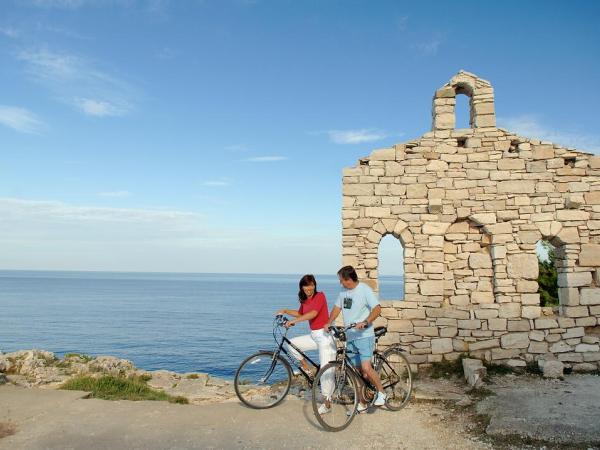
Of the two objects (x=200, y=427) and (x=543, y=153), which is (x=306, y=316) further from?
(x=543, y=153)

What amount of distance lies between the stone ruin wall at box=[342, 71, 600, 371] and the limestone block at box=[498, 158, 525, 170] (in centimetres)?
2

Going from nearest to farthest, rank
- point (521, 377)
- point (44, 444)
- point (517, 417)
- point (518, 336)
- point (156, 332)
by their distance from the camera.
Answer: point (44, 444) → point (517, 417) → point (521, 377) → point (518, 336) → point (156, 332)

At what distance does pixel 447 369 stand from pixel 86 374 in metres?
7.42

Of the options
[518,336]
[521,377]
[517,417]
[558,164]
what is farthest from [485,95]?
[517,417]

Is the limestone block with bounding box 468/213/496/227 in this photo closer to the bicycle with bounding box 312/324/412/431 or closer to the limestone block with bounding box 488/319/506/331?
the limestone block with bounding box 488/319/506/331

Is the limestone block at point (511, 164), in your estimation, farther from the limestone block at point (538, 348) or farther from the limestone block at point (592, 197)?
the limestone block at point (538, 348)

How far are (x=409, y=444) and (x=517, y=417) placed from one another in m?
1.64

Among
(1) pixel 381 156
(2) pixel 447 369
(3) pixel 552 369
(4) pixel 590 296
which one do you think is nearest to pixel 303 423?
(2) pixel 447 369

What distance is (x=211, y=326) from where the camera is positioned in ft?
135

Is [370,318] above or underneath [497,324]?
above

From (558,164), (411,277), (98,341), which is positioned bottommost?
(98,341)

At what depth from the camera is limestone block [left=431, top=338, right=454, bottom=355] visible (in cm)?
860

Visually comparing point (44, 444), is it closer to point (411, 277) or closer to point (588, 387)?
point (411, 277)

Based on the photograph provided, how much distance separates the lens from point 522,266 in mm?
8766
